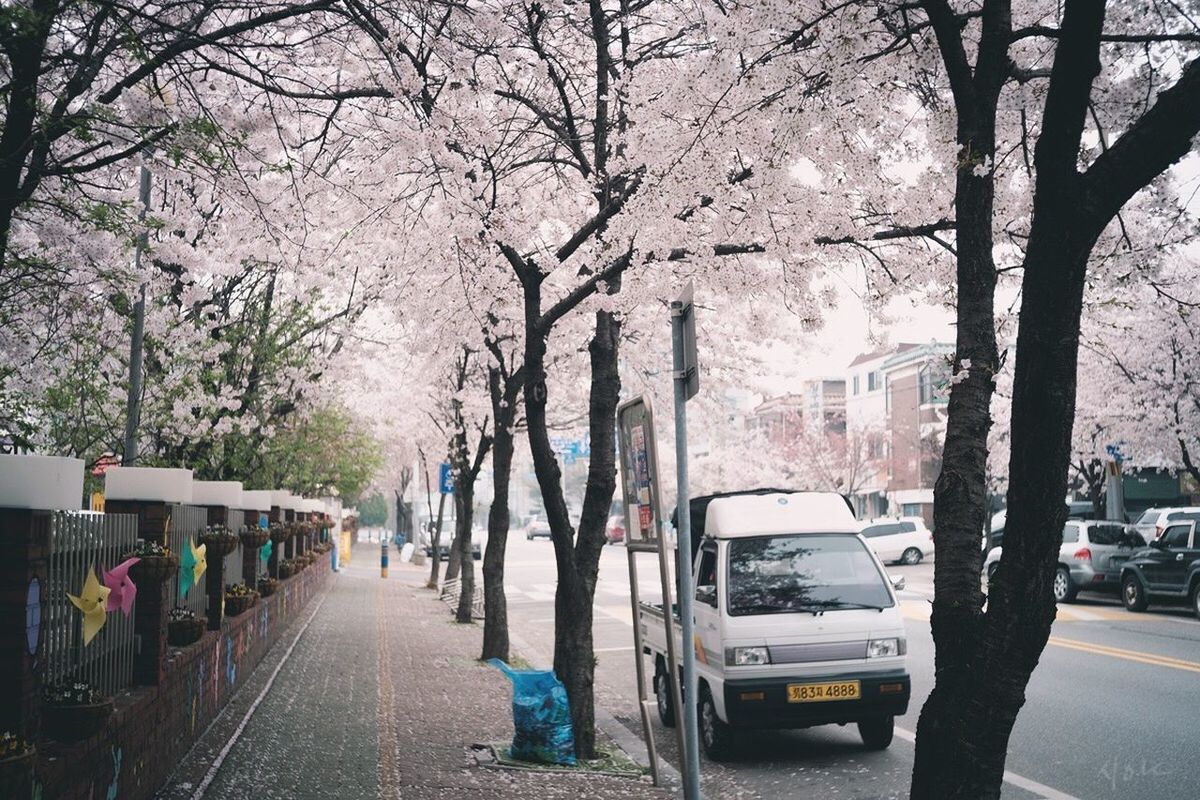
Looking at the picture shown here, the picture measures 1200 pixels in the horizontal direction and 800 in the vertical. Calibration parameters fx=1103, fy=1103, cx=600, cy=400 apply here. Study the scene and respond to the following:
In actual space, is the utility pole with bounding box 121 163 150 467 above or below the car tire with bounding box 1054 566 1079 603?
above

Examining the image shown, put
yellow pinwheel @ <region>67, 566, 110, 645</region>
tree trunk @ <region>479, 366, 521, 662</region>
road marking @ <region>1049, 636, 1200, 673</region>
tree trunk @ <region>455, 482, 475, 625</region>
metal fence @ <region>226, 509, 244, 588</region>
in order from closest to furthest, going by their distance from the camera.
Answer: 1. yellow pinwheel @ <region>67, 566, 110, 645</region>
2. metal fence @ <region>226, 509, 244, 588</region>
3. road marking @ <region>1049, 636, 1200, 673</region>
4. tree trunk @ <region>479, 366, 521, 662</region>
5. tree trunk @ <region>455, 482, 475, 625</region>

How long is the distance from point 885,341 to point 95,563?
33.2 ft

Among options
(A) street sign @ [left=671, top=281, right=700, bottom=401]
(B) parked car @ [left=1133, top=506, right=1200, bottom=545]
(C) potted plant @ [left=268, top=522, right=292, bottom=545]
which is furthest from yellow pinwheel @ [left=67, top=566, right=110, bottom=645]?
(B) parked car @ [left=1133, top=506, right=1200, bottom=545]

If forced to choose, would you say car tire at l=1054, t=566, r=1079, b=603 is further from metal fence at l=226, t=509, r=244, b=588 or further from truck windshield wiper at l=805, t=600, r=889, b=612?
metal fence at l=226, t=509, r=244, b=588

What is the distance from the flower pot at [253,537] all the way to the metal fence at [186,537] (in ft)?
7.51

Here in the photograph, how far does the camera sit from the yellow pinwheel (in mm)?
6117

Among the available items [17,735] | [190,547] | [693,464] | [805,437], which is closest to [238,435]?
[190,547]

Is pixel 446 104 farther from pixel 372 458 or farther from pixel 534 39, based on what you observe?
pixel 372 458

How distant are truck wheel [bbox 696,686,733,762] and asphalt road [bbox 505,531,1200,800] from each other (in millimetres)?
110

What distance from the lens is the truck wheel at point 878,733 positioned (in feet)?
32.4

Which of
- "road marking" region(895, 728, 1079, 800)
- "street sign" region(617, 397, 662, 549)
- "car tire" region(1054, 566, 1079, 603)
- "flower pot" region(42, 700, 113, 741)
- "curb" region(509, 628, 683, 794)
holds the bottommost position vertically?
"curb" region(509, 628, 683, 794)

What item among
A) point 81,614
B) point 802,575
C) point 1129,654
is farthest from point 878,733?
point 1129,654

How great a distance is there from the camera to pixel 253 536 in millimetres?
13805

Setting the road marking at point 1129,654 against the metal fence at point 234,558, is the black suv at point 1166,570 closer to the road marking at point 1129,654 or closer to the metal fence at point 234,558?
the road marking at point 1129,654
